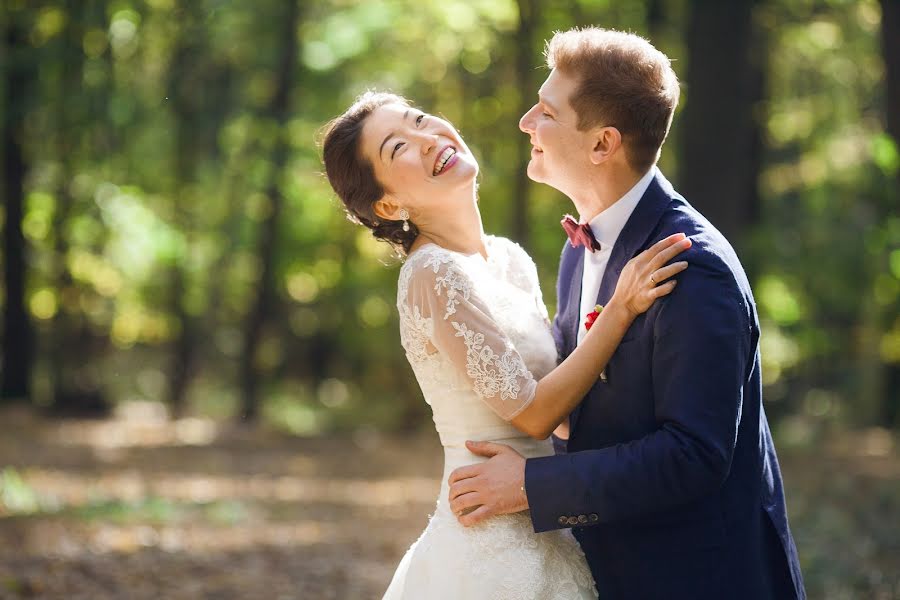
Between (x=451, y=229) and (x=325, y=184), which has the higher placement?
(x=451, y=229)

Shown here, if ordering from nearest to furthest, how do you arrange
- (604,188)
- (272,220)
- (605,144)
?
(605,144), (604,188), (272,220)

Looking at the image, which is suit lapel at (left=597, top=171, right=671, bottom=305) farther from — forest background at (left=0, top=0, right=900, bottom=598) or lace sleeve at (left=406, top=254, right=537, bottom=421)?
forest background at (left=0, top=0, right=900, bottom=598)

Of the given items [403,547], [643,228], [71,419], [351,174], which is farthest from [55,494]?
[643,228]

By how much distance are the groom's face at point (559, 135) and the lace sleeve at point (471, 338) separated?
0.38 m

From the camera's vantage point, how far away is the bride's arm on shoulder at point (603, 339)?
8.44ft

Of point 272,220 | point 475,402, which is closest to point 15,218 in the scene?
point 272,220

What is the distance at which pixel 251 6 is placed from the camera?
1502 cm

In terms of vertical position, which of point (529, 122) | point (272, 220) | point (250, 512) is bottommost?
point (250, 512)

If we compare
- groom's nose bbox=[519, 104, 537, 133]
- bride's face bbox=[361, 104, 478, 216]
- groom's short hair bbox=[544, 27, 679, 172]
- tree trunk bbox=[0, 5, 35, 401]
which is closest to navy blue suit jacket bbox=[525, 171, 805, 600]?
groom's short hair bbox=[544, 27, 679, 172]

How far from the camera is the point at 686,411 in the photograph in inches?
97.9

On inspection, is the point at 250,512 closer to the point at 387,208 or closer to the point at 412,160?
the point at 387,208

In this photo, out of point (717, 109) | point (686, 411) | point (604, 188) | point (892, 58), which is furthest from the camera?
point (717, 109)

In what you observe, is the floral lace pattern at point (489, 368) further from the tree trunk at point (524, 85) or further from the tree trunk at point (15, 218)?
the tree trunk at point (15, 218)

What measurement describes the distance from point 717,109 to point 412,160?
8494mm
